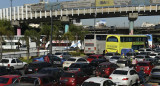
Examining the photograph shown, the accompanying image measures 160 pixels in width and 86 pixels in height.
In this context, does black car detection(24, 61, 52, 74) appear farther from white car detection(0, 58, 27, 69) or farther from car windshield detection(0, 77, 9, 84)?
car windshield detection(0, 77, 9, 84)

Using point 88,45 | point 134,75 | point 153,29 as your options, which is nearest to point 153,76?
point 134,75

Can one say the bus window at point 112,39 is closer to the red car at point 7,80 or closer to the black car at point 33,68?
the black car at point 33,68

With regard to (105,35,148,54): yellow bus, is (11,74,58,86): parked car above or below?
below

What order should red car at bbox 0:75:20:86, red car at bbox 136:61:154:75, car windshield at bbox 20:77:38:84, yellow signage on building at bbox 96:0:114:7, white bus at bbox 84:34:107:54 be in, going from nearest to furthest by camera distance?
1. car windshield at bbox 20:77:38:84
2. red car at bbox 0:75:20:86
3. red car at bbox 136:61:154:75
4. white bus at bbox 84:34:107:54
5. yellow signage on building at bbox 96:0:114:7

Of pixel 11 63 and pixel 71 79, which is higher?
pixel 11 63

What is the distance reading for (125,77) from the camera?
17.9 meters

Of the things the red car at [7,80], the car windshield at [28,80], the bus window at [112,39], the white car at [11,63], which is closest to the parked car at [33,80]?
the car windshield at [28,80]

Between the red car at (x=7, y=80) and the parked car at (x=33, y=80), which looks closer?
the parked car at (x=33, y=80)

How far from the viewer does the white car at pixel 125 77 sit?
17880 mm

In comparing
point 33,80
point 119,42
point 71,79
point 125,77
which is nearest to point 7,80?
point 33,80

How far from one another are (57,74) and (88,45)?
31.2m

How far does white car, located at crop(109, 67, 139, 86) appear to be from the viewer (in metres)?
17.9

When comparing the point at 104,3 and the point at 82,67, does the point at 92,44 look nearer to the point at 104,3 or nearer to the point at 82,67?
the point at 104,3

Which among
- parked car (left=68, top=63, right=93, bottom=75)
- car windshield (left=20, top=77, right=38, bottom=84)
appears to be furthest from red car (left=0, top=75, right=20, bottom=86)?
parked car (left=68, top=63, right=93, bottom=75)
